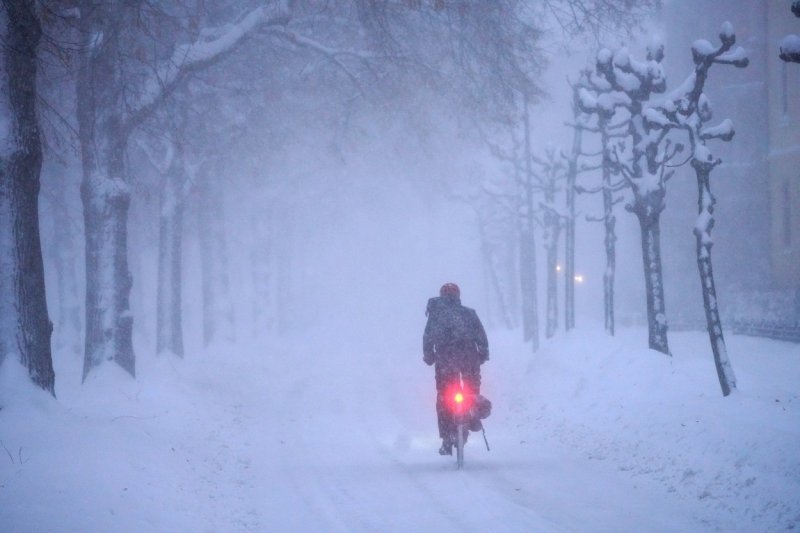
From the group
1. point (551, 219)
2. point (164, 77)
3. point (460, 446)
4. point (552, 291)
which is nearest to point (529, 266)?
point (552, 291)

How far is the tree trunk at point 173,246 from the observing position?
20906 mm

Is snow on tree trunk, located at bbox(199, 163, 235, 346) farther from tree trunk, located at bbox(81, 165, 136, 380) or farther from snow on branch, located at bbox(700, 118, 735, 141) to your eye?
snow on branch, located at bbox(700, 118, 735, 141)

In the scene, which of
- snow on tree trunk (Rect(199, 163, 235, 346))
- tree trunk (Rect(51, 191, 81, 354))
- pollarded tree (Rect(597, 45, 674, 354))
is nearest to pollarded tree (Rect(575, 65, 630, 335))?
pollarded tree (Rect(597, 45, 674, 354))

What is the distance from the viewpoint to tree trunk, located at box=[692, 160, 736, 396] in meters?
9.55

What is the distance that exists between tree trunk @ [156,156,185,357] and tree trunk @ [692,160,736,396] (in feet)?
52.7

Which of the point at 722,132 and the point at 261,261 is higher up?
the point at 722,132

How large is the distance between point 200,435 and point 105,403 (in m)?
1.63

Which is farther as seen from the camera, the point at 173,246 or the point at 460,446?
the point at 173,246

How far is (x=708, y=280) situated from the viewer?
400 inches

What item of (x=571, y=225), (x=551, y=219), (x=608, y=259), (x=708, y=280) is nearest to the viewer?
(x=708, y=280)

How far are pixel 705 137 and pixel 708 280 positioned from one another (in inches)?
106

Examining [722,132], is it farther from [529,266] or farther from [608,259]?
[529,266]

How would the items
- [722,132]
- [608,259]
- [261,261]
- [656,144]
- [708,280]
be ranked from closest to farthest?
[708,280]
[722,132]
[656,144]
[608,259]
[261,261]

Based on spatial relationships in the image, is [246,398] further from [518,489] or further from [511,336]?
[511,336]
